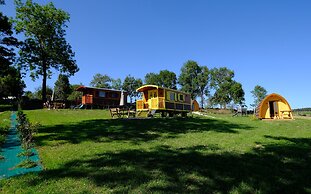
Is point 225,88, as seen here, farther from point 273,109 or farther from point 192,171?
point 192,171

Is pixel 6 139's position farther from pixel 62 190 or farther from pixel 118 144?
pixel 62 190

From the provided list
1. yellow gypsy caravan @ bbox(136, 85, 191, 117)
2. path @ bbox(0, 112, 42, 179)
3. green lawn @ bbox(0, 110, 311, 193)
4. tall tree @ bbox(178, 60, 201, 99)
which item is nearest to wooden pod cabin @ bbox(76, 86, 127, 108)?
yellow gypsy caravan @ bbox(136, 85, 191, 117)

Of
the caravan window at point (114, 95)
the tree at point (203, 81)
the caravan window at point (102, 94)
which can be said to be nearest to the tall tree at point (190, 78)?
Answer: the tree at point (203, 81)

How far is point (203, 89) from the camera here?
87.3 m

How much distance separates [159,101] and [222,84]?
58065 millimetres

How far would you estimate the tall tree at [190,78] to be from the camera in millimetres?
86625

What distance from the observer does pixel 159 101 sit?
88.5ft

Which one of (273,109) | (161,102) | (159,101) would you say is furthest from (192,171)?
(273,109)

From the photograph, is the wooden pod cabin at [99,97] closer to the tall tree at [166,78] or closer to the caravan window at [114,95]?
the caravan window at [114,95]

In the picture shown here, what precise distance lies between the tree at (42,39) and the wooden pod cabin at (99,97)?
5.28m

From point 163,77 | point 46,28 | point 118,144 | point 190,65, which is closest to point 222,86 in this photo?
point 190,65

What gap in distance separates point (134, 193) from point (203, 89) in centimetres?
8373

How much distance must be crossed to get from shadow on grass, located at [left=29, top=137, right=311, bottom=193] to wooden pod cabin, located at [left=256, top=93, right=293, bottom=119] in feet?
69.1

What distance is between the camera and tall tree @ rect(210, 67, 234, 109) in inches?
3152
